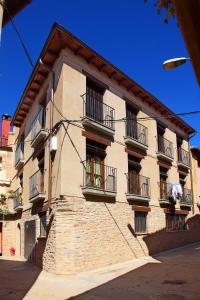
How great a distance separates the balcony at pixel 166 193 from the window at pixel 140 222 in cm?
205

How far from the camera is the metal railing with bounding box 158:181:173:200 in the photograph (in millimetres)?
17984

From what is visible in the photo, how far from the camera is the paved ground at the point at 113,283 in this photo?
8273 mm

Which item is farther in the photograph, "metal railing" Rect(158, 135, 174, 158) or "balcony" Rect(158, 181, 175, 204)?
"metal railing" Rect(158, 135, 174, 158)

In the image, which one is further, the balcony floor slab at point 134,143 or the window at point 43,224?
the balcony floor slab at point 134,143

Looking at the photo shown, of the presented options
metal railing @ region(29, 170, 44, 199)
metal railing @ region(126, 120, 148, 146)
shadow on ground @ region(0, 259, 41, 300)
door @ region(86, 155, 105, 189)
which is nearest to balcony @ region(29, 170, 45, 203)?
metal railing @ region(29, 170, 44, 199)

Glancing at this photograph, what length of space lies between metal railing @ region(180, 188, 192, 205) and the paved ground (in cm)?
682

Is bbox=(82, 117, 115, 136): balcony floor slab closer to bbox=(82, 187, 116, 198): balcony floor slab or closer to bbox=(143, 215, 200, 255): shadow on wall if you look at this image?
bbox=(82, 187, 116, 198): balcony floor slab

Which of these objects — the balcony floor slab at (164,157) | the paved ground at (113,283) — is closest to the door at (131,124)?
the balcony floor slab at (164,157)

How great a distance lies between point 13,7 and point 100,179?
29.2 ft

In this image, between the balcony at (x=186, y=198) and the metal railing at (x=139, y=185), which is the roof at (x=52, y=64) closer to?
the metal railing at (x=139, y=185)

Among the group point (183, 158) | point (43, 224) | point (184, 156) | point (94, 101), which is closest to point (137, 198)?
point (43, 224)

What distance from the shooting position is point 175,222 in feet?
62.4

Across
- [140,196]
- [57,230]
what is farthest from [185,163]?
[57,230]

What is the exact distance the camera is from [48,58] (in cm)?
1363
